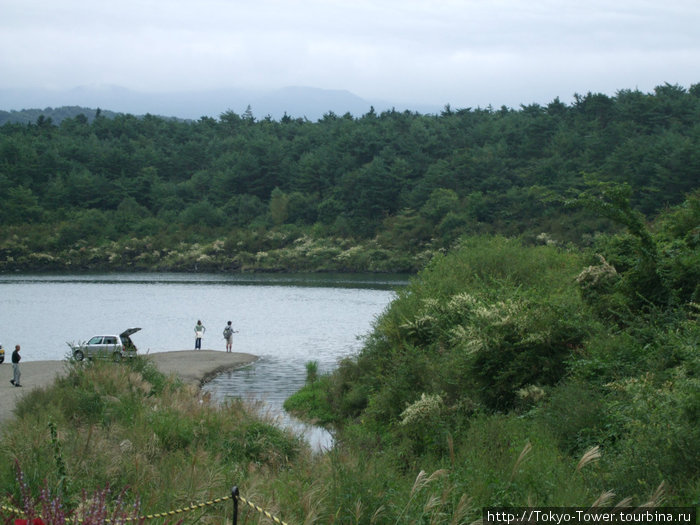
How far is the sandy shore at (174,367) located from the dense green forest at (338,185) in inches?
2021

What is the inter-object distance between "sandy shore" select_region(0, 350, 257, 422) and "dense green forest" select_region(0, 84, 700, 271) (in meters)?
51.3

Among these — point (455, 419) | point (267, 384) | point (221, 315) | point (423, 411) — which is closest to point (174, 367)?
point (267, 384)

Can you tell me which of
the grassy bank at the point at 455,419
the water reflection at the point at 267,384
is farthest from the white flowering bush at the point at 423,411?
the water reflection at the point at 267,384

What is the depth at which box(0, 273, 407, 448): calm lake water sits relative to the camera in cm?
3953

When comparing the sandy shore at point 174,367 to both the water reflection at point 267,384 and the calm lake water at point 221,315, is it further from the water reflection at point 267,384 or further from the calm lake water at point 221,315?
the calm lake water at point 221,315

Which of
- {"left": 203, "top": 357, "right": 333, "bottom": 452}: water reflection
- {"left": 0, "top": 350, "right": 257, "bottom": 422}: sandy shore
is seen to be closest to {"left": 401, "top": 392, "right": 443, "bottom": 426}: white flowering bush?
{"left": 203, "top": 357, "right": 333, "bottom": 452}: water reflection

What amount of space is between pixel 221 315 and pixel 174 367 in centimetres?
2697

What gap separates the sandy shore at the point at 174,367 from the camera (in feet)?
88.9

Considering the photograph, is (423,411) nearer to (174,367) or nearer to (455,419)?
(455,419)

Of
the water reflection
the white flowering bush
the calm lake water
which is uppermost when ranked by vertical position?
the white flowering bush

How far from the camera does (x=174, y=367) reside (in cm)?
3469

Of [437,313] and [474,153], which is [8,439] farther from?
[474,153]

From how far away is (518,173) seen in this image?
10012 cm

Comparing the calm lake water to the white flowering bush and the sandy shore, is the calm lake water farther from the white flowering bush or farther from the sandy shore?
the white flowering bush
